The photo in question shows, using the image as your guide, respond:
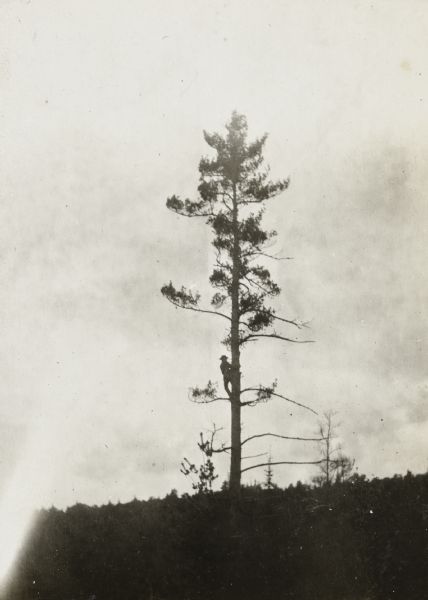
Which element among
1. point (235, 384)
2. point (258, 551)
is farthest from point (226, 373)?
point (258, 551)

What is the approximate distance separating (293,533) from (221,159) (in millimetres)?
11166

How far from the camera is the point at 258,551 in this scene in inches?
578

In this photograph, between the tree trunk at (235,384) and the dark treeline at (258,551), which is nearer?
the dark treeline at (258,551)

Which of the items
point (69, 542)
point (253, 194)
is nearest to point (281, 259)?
point (253, 194)

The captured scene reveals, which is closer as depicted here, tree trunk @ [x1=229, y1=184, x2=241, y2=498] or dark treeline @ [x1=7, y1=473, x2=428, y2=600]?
dark treeline @ [x1=7, y1=473, x2=428, y2=600]

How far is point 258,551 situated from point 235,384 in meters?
4.53

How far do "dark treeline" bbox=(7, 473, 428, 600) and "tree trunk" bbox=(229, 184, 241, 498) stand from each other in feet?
2.33

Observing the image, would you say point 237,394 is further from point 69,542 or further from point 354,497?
point 69,542

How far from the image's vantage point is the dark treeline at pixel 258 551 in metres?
13.6

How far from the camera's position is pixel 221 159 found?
1823cm

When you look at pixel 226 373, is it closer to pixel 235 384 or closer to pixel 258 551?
pixel 235 384

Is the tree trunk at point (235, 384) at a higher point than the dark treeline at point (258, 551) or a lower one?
higher

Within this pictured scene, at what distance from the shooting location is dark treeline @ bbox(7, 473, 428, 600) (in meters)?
13.6

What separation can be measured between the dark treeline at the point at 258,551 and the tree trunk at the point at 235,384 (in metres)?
0.71
